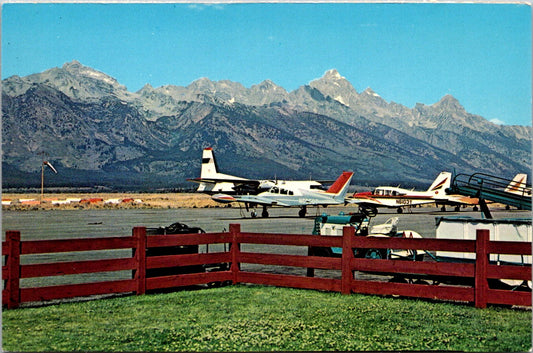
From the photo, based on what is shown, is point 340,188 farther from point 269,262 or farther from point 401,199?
point 269,262

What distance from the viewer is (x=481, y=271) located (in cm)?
983

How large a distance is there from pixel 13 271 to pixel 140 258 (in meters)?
2.08

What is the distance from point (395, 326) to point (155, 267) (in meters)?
4.44


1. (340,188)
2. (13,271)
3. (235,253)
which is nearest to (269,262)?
(235,253)

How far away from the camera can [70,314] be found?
919 centimetres

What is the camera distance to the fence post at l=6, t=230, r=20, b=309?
9555 millimetres

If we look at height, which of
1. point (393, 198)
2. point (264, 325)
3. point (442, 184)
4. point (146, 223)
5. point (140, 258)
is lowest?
point (146, 223)

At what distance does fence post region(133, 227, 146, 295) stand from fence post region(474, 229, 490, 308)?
17.9ft

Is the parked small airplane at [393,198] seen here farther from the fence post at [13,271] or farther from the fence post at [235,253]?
the fence post at [13,271]

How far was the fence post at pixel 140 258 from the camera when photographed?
35.4 feet

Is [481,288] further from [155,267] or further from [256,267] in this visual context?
[256,267]

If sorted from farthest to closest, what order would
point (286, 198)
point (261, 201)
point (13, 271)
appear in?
point (286, 198), point (261, 201), point (13, 271)

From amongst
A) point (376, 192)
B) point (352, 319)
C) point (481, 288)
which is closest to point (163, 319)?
point (352, 319)

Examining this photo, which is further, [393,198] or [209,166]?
[209,166]
